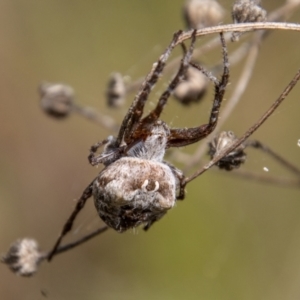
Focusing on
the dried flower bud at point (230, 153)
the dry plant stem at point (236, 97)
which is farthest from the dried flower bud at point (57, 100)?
the dried flower bud at point (230, 153)

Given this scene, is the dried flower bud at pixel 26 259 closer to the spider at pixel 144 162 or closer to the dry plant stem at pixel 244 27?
the spider at pixel 144 162

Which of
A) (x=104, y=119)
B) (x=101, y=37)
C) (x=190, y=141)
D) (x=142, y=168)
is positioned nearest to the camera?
(x=142, y=168)

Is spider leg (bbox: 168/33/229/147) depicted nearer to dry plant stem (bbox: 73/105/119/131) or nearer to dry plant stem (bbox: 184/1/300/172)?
dry plant stem (bbox: 184/1/300/172)

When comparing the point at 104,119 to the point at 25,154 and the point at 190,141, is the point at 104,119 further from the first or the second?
the point at 25,154

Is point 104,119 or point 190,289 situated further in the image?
point 190,289

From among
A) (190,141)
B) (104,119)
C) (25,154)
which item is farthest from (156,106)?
(25,154)
